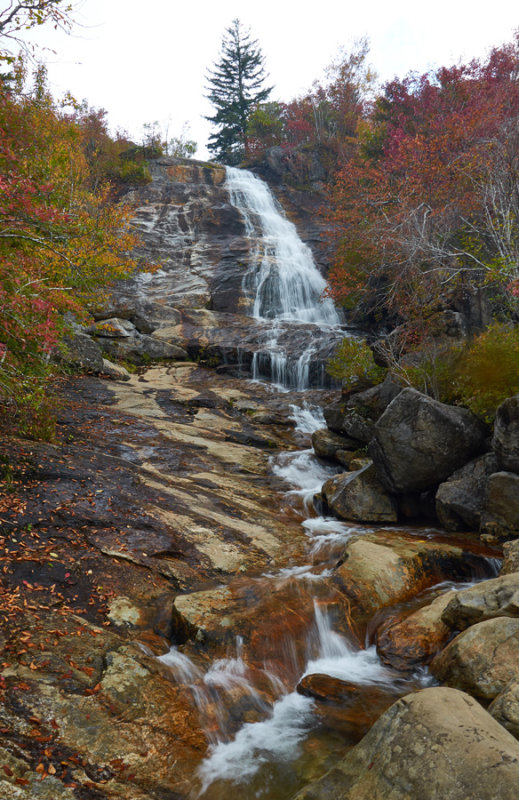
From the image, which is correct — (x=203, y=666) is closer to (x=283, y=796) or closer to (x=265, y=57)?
(x=283, y=796)

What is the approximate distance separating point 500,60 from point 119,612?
1158 inches

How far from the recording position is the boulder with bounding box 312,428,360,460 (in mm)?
12625

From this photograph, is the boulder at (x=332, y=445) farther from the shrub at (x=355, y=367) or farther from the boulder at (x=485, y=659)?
the boulder at (x=485, y=659)

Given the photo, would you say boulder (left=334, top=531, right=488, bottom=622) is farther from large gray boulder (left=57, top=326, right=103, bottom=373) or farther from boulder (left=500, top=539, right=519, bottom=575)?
large gray boulder (left=57, top=326, right=103, bottom=373)

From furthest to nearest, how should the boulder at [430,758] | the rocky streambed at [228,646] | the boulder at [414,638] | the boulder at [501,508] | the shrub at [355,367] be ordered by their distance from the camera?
1. the shrub at [355,367]
2. the boulder at [501,508]
3. the boulder at [414,638]
4. the rocky streambed at [228,646]
5. the boulder at [430,758]

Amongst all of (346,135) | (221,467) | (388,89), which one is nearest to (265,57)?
A: (346,135)

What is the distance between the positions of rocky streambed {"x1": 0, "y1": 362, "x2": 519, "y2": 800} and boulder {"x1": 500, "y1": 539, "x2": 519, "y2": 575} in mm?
470

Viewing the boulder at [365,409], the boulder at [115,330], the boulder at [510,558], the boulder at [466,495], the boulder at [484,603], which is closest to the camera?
the boulder at [484,603]

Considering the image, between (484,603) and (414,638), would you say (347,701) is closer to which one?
(414,638)

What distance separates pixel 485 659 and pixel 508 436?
4096 millimetres

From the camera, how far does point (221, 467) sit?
37.0ft

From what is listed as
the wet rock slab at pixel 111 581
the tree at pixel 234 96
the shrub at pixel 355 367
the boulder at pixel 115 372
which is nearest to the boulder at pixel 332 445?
the wet rock slab at pixel 111 581

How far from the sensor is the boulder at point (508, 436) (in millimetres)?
7426

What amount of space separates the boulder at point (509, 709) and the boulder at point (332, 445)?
8.83 m
